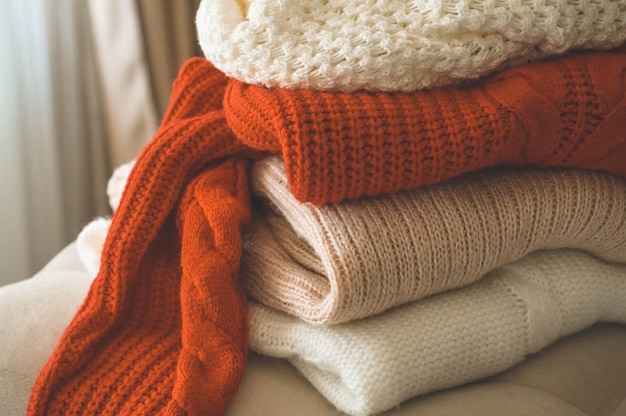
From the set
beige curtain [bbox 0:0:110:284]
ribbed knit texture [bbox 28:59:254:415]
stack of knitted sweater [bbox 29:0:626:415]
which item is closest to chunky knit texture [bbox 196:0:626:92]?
stack of knitted sweater [bbox 29:0:626:415]

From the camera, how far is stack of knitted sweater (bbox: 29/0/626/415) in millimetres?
464

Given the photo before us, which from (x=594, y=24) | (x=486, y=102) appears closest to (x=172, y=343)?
(x=486, y=102)

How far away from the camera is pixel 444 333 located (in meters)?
0.50

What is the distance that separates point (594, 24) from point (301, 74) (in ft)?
0.73

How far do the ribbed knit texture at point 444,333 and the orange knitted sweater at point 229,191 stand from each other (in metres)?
0.06

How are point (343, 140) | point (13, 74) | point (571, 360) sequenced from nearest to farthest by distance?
point (343, 140) → point (571, 360) → point (13, 74)

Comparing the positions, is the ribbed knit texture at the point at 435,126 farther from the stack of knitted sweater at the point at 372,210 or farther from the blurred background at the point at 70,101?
the blurred background at the point at 70,101

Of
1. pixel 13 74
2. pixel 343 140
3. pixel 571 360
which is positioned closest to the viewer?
pixel 343 140

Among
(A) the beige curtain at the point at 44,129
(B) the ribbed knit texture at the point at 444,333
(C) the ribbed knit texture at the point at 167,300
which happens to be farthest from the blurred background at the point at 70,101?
(B) the ribbed knit texture at the point at 444,333

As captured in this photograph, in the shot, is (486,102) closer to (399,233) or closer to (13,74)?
(399,233)

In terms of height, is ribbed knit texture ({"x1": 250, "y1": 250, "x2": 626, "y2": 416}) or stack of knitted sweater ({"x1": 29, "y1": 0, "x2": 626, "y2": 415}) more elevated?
stack of knitted sweater ({"x1": 29, "y1": 0, "x2": 626, "y2": 415})

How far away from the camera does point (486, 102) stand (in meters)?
0.48

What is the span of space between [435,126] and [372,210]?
8cm

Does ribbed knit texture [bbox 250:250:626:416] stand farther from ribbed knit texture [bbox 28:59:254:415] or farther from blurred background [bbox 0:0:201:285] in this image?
blurred background [bbox 0:0:201:285]
